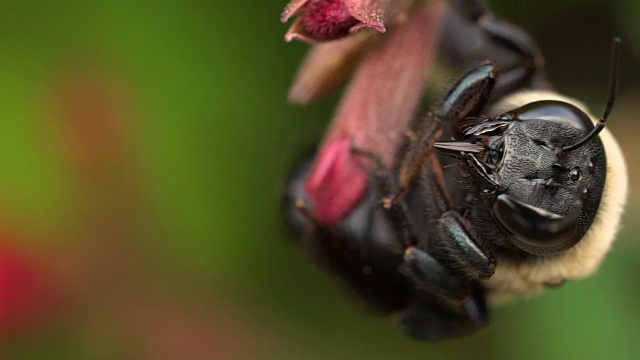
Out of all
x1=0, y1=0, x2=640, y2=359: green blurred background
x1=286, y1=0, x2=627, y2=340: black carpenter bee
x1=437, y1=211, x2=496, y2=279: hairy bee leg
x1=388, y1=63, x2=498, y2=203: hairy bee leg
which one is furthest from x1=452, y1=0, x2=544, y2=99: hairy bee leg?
x1=0, y1=0, x2=640, y2=359: green blurred background

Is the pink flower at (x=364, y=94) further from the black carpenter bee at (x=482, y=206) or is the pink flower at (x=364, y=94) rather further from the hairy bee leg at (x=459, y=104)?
the hairy bee leg at (x=459, y=104)

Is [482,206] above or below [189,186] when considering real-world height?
above

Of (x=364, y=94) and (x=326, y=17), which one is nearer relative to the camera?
(x=326, y=17)

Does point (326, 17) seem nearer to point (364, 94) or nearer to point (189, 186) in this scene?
point (364, 94)

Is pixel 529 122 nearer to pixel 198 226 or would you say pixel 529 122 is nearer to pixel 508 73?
pixel 508 73

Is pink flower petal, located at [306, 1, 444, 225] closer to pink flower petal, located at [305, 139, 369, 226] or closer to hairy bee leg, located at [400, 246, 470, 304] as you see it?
pink flower petal, located at [305, 139, 369, 226]

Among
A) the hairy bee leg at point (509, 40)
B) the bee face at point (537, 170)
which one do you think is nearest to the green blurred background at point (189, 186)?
the hairy bee leg at point (509, 40)

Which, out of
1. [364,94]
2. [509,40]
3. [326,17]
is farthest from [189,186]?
[326,17]
